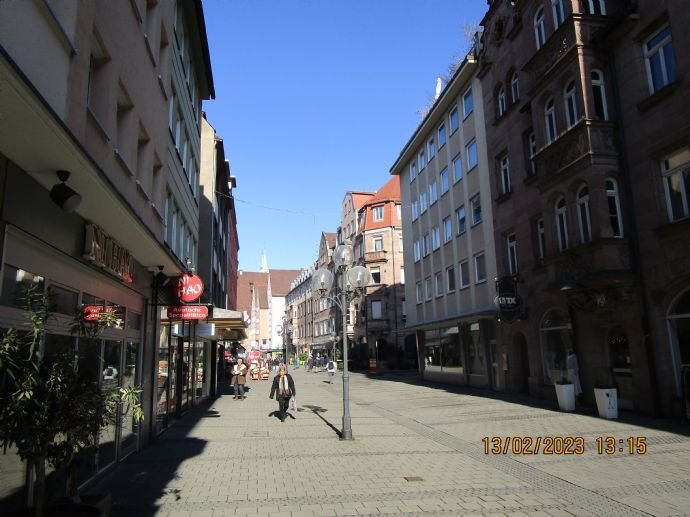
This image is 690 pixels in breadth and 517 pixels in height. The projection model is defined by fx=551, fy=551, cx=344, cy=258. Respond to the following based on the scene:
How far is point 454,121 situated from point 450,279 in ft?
28.1

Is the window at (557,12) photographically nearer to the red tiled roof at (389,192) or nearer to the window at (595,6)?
the window at (595,6)

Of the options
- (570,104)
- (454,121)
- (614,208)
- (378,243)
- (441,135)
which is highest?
(441,135)

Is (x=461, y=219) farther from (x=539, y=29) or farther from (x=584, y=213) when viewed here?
(x=584, y=213)

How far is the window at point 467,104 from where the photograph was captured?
27453 millimetres

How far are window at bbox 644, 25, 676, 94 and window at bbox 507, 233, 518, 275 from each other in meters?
9.03

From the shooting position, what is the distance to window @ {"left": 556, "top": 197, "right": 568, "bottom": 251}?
714 inches

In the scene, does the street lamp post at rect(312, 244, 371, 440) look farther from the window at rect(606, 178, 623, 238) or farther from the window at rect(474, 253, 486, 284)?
the window at rect(474, 253, 486, 284)

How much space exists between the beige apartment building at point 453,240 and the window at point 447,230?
55mm

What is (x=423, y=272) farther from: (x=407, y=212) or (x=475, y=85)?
(x=475, y=85)

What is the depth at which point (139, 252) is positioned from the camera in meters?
10.2

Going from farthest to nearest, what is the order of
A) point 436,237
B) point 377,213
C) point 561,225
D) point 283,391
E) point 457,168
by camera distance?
point 377,213 < point 436,237 < point 457,168 < point 561,225 < point 283,391

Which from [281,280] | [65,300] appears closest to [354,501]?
[65,300]

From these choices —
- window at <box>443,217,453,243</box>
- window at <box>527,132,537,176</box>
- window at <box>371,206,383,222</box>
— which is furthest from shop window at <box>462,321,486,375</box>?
window at <box>371,206,383,222</box>
